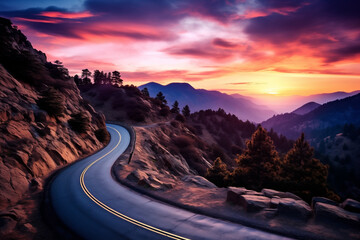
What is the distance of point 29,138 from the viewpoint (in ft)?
60.6

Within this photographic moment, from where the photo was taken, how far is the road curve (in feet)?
30.9

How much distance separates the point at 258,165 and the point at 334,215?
42.3 ft

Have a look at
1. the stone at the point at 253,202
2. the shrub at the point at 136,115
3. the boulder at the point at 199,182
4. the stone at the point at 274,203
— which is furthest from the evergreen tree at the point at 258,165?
the shrub at the point at 136,115

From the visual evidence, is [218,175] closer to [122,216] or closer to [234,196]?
[234,196]

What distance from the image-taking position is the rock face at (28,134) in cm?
1438

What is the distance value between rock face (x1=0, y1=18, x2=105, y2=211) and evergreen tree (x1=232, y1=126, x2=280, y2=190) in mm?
21421

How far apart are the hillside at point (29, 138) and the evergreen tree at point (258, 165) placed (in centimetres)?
2058

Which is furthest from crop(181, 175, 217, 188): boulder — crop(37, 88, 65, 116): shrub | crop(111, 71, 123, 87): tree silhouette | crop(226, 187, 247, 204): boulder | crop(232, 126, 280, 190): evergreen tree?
crop(111, 71, 123, 87): tree silhouette

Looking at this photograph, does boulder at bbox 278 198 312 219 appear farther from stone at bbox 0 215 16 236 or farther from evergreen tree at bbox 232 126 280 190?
stone at bbox 0 215 16 236

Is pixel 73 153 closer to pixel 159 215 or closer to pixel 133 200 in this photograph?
Result: pixel 133 200

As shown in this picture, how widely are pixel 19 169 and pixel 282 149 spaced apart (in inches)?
5093

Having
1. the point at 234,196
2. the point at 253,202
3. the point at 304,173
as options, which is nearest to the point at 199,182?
the point at 234,196

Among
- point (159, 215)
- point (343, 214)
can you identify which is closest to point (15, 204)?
point (159, 215)

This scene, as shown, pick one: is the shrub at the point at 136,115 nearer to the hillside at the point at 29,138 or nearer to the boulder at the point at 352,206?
the hillside at the point at 29,138
